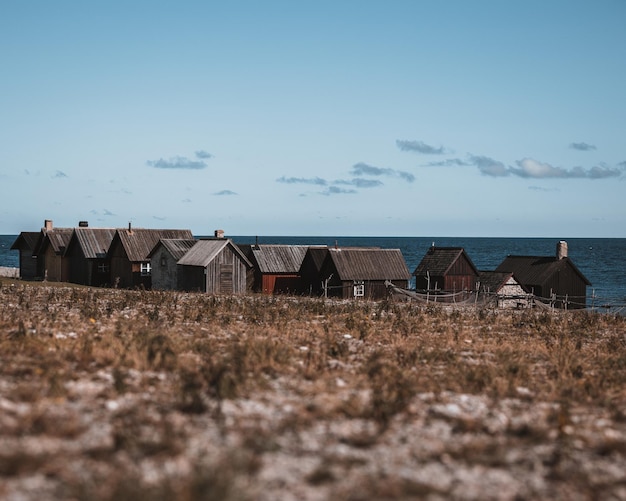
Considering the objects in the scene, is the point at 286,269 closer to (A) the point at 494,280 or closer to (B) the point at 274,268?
(B) the point at 274,268

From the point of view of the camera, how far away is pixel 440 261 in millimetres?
53812

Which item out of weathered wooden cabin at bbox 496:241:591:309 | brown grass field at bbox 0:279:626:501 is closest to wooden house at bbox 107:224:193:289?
weathered wooden cabin at bbox 496:241:591:309

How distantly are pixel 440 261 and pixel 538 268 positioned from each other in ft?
25.2

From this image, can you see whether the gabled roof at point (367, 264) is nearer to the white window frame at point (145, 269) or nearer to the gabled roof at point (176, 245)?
the gabled roof at point (176, 245)

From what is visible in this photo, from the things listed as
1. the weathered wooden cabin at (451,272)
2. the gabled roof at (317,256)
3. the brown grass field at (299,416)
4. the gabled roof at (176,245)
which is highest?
the gabled roof at (176,245)

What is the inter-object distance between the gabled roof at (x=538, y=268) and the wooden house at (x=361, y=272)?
33.9 ft

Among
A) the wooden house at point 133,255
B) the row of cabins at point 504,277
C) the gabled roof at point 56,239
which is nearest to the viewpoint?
the row of cabins at point 504,277

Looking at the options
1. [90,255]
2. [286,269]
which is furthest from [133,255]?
[286,269]

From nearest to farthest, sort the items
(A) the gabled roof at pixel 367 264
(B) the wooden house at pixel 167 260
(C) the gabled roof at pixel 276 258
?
(A) the gabled roof at pixel 367 264 → (B) the wooden house at pixel 167 260 → (C) the gabled roof at pixel 276 258

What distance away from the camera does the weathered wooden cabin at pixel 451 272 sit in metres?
52.5

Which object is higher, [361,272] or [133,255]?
[133,255]

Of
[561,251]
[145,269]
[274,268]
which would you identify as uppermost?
[561,251]

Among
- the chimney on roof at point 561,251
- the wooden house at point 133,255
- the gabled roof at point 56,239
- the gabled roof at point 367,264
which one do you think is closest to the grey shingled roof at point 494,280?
the chimney on roof at point 561,251

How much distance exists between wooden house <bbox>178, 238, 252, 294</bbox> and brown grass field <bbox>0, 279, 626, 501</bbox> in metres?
29.5
